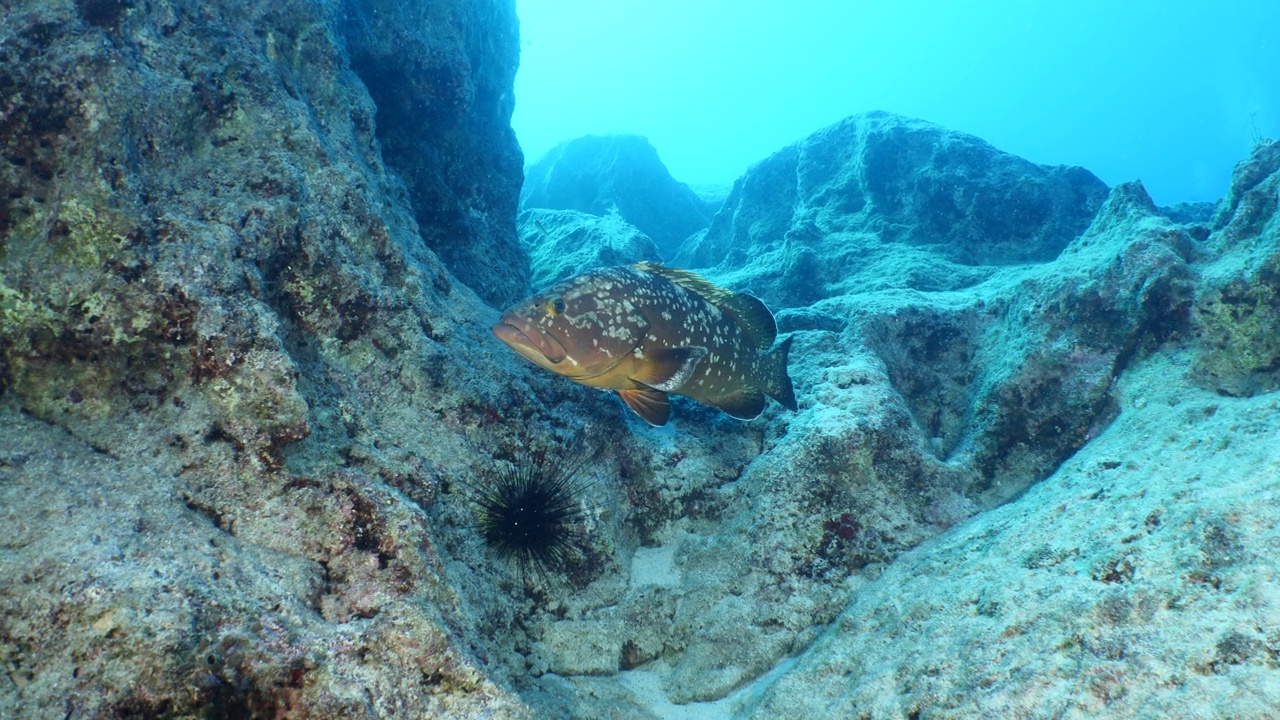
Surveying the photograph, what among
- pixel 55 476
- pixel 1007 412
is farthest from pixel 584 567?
pixel 1007 412

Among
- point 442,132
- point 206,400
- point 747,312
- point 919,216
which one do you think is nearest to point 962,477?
point 747,312

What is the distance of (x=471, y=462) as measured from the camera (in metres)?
Result: 3.47

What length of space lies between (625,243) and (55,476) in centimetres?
912

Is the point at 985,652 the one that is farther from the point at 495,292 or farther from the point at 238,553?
the point at 495,292

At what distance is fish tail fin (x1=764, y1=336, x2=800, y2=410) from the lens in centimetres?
465

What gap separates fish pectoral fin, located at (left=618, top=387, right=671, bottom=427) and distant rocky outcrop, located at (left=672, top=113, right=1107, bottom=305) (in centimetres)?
580

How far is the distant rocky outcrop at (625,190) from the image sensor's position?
19.1 metres

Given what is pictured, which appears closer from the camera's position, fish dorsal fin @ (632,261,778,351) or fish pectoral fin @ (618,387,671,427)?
fish pectoral fin @ (618,387,671,427)

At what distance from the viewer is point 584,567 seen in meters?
3.75

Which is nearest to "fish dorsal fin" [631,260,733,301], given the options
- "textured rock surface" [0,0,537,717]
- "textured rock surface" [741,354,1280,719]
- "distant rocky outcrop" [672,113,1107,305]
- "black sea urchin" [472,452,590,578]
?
"textured rock surface" [0,0,537,717]

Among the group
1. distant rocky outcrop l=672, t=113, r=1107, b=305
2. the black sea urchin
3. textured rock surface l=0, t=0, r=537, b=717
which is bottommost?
the black sea urchin

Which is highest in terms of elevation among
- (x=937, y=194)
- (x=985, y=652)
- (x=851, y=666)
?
(x=937, y=194)

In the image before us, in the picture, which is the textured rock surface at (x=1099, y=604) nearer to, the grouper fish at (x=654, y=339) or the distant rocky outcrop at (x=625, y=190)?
the grouper fish at (x=654, y=339)

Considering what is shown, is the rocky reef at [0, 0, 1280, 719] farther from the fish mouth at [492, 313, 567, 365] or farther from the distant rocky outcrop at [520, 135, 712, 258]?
the distant rocky outcrop at [520, 135, 712, 258]
